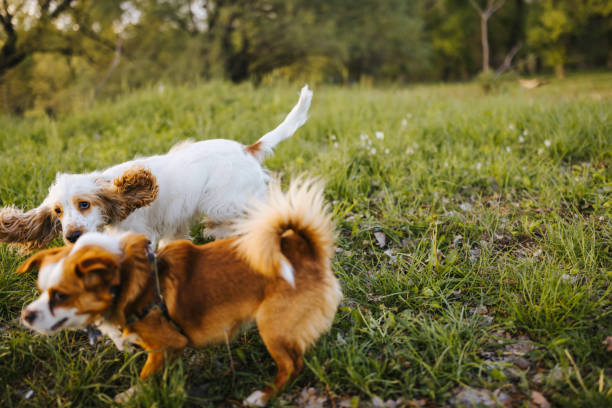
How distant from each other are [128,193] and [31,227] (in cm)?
87

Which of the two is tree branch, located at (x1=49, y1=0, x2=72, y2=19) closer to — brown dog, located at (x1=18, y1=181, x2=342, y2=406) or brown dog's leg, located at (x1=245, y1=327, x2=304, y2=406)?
brown dog, located at (x1=18, y1=181, x2=342, y2=406)

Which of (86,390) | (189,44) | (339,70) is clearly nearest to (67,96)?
(189,44)

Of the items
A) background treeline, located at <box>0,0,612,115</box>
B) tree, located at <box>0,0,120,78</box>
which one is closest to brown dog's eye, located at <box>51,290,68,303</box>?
background treeline, located at <box>0,0,612,115</box>

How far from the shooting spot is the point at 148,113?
6.89 meters

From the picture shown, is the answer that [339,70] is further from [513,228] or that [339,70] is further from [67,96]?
[513,228]

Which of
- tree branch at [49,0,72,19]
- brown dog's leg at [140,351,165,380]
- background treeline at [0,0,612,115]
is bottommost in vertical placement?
brown dog's leg at [140,351,165,380]

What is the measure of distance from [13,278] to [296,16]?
1548cm

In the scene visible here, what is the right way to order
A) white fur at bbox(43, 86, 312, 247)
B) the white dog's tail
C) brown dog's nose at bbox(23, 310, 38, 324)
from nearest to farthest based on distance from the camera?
brown dog's nose at bbox(23, 310, 38, 324)
white fur at bbox(43, 86, 312, 247)
the white dog's tail

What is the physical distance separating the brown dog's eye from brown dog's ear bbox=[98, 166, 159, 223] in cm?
98

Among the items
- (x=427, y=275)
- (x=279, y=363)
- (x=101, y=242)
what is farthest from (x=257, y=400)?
(x=427, y=275)

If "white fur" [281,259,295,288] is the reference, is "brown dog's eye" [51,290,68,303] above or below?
above

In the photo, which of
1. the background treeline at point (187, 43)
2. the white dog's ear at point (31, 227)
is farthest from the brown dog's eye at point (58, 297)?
the background treeline at point (187, 43)

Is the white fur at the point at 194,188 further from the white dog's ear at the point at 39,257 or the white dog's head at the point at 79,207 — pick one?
the white dog's ear at the point at 39,257

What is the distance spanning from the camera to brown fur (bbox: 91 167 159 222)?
2630 millimetres
